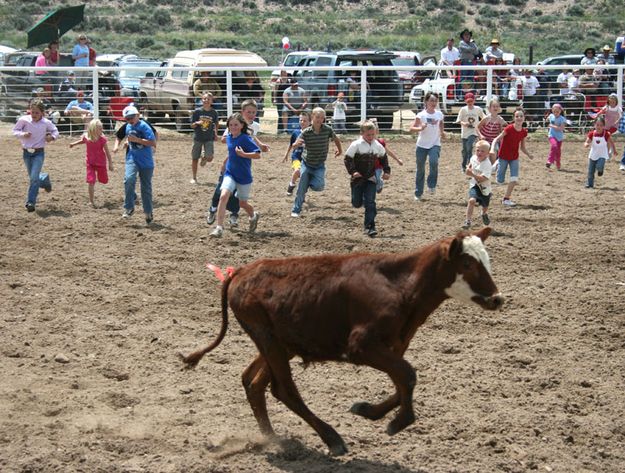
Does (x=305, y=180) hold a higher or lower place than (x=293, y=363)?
higher

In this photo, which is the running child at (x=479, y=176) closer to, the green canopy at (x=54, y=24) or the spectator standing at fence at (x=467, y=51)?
the spectator standing at fence at (x=467, y=51)

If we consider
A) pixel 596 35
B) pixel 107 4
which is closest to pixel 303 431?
pixel 596 35

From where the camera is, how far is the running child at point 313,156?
47.2ft

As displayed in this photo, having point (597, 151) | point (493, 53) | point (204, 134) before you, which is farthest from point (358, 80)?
point (597, 151)

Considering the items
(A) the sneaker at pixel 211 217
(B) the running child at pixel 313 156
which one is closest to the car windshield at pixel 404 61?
(B) the running child at pixel 313 156

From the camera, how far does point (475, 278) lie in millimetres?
6105

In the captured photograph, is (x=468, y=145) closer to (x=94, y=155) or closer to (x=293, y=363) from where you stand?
(x=94, y=155)

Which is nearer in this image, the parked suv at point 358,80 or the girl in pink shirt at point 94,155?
the girl in pink shirt at point 94,155

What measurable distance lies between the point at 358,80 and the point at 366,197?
12.2 metres

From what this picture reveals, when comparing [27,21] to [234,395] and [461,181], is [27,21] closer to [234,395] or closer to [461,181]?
[461,181]

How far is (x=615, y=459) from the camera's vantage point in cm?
637

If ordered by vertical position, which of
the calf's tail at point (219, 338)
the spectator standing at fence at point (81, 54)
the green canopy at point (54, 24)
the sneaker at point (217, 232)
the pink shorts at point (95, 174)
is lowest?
the sneaker at point (217, 232)

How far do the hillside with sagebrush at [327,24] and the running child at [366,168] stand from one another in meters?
33.7

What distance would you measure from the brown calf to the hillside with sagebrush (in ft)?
134
